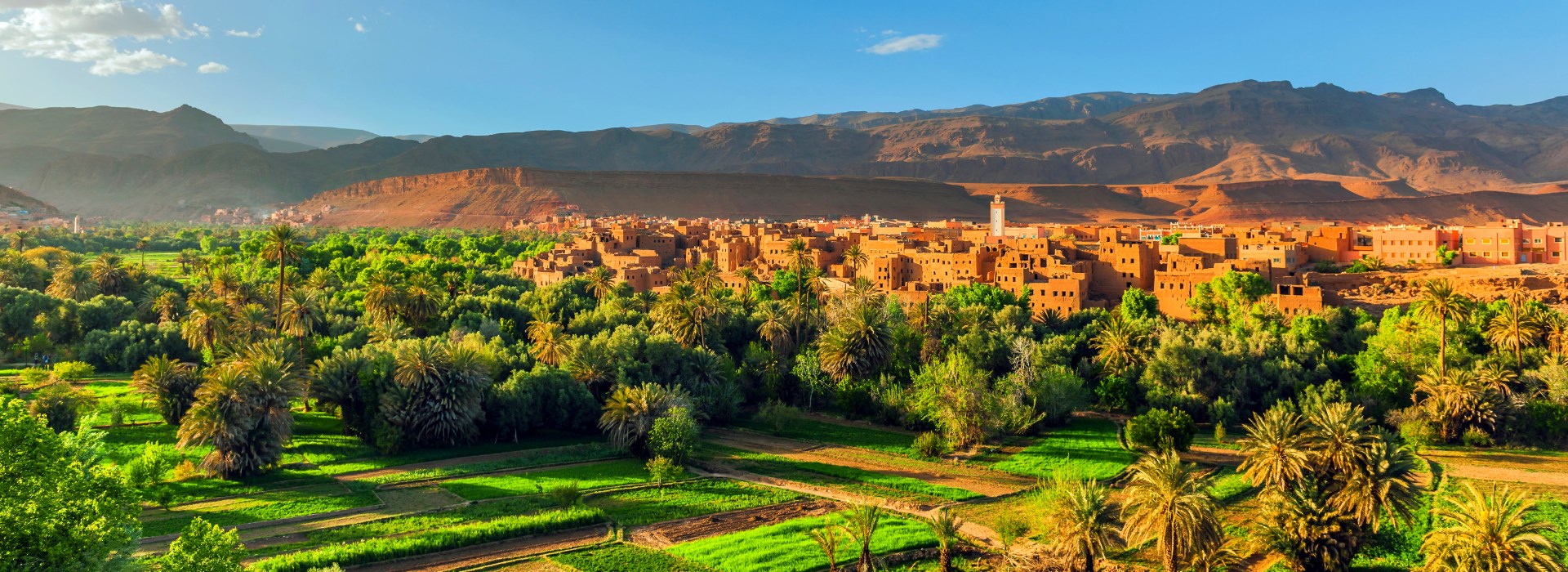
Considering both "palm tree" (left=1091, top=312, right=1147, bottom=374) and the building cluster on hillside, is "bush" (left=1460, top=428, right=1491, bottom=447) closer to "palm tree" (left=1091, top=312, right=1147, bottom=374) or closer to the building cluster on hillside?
"palm tree" (left=1091, top=312, right=1147, bottom=374)

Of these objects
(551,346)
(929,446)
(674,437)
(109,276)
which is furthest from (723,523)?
(109,276)

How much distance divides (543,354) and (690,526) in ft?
50.3

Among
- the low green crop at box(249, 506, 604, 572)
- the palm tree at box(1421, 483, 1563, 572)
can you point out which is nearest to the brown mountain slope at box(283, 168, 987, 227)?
the low green crop at box(249, 506, 604, 572)

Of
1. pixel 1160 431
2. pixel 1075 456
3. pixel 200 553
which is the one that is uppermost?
pixel 200 553

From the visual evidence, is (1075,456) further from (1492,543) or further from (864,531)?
(1492,543)

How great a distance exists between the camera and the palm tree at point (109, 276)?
52.0m

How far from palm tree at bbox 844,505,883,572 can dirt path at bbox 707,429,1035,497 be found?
615cm

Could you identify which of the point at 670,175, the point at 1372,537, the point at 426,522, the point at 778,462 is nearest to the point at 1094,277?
the point at 778,462

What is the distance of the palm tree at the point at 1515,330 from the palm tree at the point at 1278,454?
62.1 feet

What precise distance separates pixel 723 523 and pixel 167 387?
63.0ft

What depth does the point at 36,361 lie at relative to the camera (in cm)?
4034

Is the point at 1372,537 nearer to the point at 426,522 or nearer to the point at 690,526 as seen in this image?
the point at 690,526

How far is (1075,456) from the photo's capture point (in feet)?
97.8

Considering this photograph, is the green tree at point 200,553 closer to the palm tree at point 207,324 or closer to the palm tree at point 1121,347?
the palm tree at point 207,324
